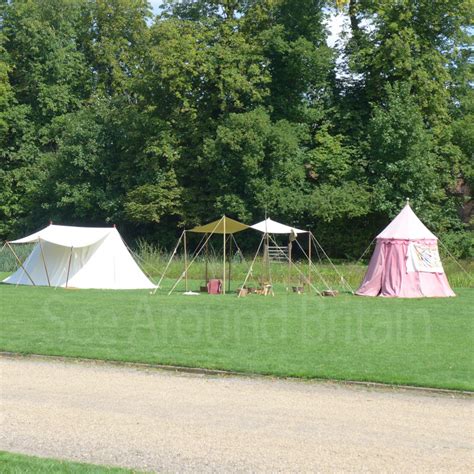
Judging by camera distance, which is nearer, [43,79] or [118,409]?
[118,409]

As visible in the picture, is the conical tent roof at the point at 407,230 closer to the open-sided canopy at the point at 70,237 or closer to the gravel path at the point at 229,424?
the open-sided canopy at the point at 70,237

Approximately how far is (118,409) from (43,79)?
45772mm

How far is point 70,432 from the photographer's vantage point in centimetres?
764

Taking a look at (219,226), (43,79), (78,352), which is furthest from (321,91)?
(78,352)

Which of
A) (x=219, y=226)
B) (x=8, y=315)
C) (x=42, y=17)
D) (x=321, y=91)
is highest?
(x=42, y=17)

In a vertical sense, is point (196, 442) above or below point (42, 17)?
below

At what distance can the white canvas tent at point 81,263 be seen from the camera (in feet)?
93.5

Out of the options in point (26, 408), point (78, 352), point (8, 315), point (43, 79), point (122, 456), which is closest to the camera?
point (122, 456)

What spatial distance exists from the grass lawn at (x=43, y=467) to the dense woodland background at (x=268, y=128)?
35.7 m

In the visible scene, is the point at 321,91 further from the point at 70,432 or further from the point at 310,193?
the point at 70,432

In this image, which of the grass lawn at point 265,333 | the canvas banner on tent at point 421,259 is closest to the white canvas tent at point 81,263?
the grass lawn at point 265,333

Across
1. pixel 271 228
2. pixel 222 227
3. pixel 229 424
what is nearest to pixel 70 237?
pixel 222 227

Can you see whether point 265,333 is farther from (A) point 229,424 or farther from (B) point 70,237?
(B) point 70,237

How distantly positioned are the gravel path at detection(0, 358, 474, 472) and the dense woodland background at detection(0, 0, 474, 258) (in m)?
32.0
